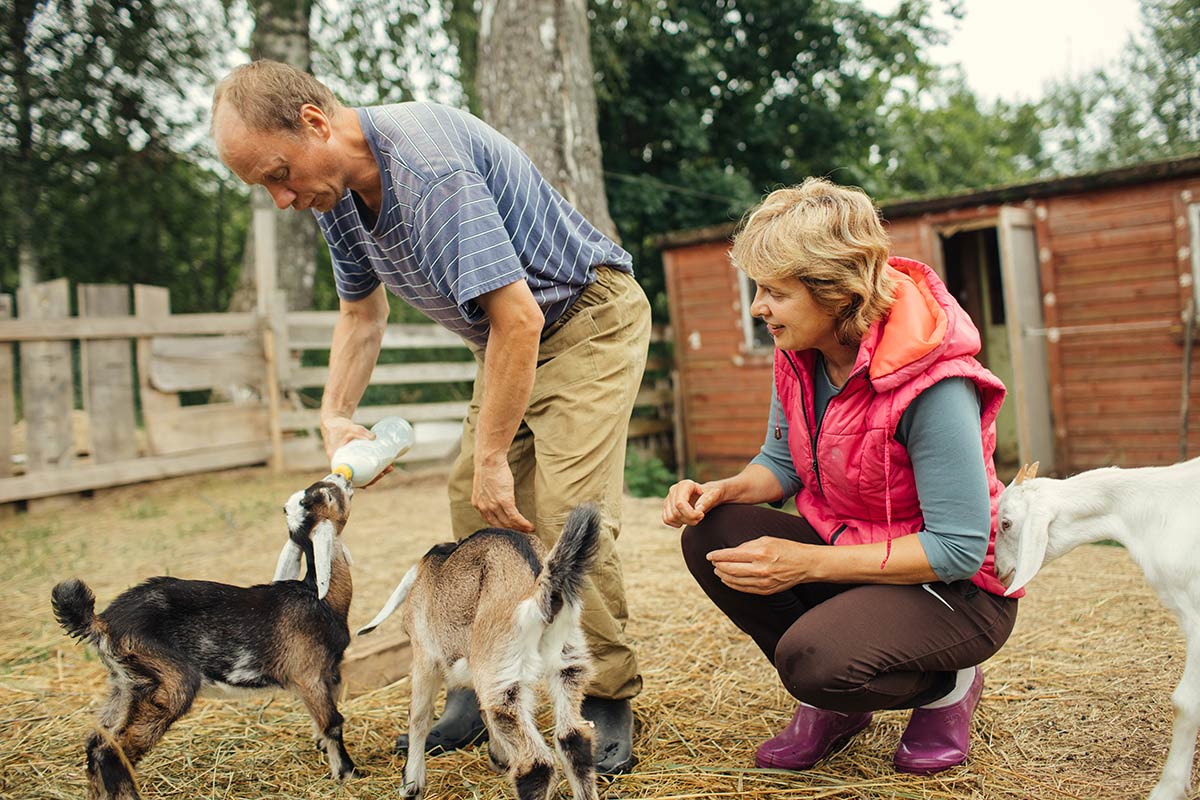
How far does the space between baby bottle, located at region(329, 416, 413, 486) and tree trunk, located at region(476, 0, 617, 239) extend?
15.1ft

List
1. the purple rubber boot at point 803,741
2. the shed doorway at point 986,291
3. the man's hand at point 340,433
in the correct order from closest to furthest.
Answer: the purple rubber boot at point 803,741 → the man's hand at point 340,433 → the shed doorway at point 986,291

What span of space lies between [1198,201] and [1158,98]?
23.9 metres

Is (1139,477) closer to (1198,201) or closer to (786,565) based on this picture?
(786,565)

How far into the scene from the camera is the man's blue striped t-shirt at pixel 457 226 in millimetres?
2527

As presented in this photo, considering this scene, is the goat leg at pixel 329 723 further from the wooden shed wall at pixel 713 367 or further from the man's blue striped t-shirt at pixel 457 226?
the wooden shed wall at pixel 713 367

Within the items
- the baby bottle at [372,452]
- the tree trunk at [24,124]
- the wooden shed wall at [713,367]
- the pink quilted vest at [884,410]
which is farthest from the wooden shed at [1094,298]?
the tree trunk at [24,124]

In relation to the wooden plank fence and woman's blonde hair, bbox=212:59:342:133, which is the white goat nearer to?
woman's blonde hair, bbox=212:59:342:133

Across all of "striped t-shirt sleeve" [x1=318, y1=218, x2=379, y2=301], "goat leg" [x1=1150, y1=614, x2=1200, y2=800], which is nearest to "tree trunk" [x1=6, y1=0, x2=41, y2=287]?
"striped t-shirt sleeve" [x1=318, y1=218, x2=379, y2=301]

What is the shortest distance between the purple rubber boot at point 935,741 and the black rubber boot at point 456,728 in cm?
135

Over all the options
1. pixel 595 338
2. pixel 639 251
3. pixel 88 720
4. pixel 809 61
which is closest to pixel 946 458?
pixel 595 338

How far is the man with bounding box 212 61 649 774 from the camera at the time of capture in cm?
254

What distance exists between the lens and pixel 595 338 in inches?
119

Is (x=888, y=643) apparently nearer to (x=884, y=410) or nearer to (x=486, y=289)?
(x=884, y=410)

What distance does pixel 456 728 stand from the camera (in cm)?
317
